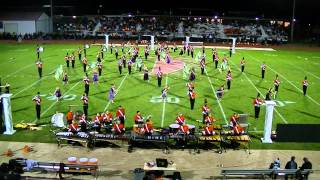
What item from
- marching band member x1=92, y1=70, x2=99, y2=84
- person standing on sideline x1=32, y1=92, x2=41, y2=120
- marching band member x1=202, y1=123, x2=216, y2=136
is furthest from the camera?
marching band member x1=92, y1=70, x2=99, y2=84

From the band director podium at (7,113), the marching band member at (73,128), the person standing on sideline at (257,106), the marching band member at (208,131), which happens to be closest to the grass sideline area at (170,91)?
the person standing on sideline at (257,106)

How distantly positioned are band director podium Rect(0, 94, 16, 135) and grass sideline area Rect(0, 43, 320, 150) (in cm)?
36

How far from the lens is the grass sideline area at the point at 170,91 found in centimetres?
1877

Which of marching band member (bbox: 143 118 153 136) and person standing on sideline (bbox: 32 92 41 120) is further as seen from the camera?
person standing on sideline (bbox: 32 92 41 120)

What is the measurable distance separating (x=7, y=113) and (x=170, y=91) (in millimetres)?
10184

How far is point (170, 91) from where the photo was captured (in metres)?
24.0

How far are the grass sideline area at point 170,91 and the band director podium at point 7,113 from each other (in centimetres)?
36

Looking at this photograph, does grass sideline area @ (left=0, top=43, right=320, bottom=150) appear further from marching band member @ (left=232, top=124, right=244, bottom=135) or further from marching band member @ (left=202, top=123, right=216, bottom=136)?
marching band member @ (left=202, top=123, right=216, bottom=136)

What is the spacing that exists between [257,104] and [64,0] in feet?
176

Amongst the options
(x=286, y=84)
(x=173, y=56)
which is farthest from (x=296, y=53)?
(x=286, y=84)

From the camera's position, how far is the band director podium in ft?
53.0

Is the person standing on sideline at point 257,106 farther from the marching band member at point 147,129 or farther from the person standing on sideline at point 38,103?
the person standing on sideline at point 38,103

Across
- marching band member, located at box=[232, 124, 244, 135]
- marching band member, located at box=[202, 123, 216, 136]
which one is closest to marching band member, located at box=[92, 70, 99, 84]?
marching band member, located at box=[202, 123, 216, 136]

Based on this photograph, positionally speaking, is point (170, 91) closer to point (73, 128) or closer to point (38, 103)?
point (38, 103)
